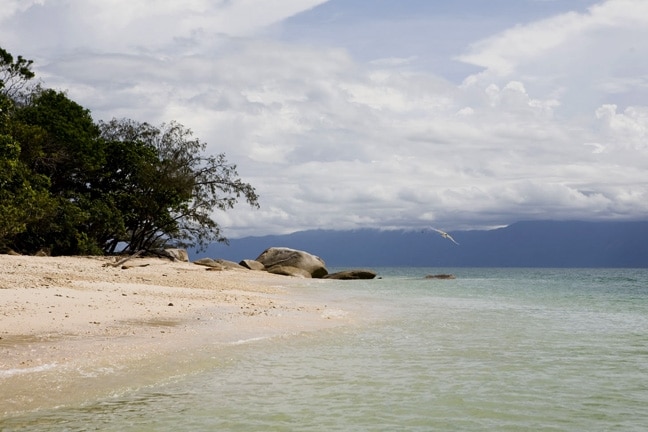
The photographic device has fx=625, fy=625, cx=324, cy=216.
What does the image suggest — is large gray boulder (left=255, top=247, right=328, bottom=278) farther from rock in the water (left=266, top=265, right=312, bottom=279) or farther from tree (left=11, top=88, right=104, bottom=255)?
tree (left=11, top=88, right=104, bottom=255)

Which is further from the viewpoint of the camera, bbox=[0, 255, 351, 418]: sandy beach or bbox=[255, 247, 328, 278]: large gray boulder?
bbox=[255, 247, 328, 278]: large gray boulder

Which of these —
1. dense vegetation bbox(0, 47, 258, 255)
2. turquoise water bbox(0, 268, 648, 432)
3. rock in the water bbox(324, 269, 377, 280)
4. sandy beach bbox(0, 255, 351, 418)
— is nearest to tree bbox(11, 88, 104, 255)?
dense vegetation bbox(0, 47, 258, 255)

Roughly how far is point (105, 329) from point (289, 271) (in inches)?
1588

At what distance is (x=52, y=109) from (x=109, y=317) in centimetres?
3240

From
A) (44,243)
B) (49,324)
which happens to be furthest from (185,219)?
(49,324)

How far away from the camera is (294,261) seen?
5550cm

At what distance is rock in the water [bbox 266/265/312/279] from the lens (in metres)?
52.6

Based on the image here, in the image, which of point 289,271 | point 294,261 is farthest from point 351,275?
point 289,271

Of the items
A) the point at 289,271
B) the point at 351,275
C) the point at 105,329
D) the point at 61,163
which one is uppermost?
the point at 61,163

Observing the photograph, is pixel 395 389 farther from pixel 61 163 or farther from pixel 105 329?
pixel 61 163

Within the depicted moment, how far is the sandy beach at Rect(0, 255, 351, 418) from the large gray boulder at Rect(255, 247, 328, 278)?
33.3 m

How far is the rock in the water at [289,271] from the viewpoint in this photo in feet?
173

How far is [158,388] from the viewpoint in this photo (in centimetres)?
887

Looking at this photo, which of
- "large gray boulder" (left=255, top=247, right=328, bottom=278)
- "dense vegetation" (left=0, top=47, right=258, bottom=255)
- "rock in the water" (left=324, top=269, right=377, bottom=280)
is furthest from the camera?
"rock in the water" (left=324, top=269, right=377, bottom=280)
